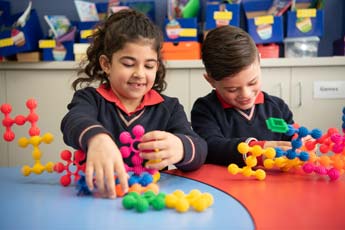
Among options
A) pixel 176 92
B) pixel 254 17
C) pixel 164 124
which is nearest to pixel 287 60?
pixel 254 17

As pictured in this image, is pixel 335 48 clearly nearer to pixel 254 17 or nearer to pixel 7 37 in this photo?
pixel 254 17

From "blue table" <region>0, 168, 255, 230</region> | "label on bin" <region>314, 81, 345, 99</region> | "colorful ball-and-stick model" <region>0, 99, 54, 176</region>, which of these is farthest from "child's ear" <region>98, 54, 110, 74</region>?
"label on bin" <region>314, 81, 345, 99</region>

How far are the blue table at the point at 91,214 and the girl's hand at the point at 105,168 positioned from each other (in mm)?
21

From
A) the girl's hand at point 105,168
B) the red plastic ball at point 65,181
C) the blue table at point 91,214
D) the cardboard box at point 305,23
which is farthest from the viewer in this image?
the cardboard box at point 305,23

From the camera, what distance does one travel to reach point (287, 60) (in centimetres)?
209

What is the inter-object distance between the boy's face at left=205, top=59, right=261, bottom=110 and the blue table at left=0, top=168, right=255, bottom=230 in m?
0.40

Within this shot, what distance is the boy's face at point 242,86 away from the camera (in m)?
1.00

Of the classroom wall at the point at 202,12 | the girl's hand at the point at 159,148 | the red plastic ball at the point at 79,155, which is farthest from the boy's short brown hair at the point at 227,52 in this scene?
the classroom wall at the point at 202,12

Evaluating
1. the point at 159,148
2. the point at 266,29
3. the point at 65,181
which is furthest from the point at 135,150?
the point at 266,29

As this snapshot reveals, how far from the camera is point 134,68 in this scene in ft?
2.91

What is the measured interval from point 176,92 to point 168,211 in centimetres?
166

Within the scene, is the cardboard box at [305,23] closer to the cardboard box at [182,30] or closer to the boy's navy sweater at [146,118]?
the cardboard box at [182,30]

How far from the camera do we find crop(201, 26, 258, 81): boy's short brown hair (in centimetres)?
Answer: 100

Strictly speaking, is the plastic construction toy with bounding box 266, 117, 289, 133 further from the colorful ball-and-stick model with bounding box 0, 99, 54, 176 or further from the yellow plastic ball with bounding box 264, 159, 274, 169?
the colorful ball-and-stick model with bounding box 0, 99, 54, 176
